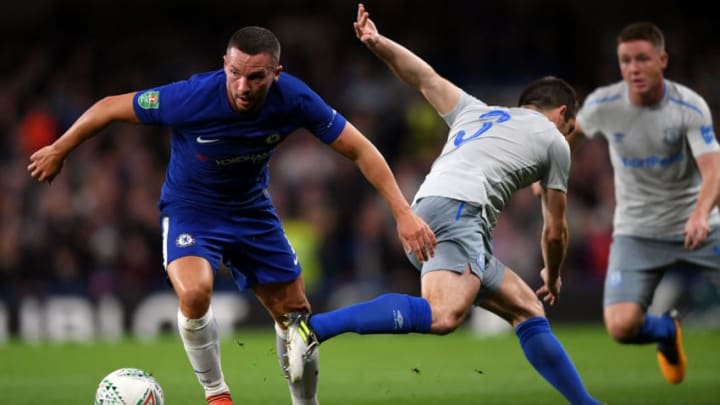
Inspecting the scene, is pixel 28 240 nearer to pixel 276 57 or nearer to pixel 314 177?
pixel 314 177

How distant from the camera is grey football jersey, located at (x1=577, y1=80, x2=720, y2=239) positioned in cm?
822

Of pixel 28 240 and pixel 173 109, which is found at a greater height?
pixel 173 109

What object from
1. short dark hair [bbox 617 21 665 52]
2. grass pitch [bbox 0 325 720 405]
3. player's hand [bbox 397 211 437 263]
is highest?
short dark hair [bbox 617 21 665 52]

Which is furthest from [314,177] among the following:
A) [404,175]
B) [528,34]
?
[528,34]

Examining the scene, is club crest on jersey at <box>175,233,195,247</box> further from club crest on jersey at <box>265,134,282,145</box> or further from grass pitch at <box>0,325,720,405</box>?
grass pitch at <box>0,325,720,405</box>

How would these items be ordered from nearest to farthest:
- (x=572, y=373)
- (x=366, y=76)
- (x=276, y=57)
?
(x=276, y=57) < (x=572, y=373) < (x=366, y=76)

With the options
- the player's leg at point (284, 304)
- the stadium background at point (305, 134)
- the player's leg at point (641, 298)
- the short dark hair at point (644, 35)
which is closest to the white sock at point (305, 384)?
the player's leg at point (284, 304)

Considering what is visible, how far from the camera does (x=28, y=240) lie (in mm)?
14617

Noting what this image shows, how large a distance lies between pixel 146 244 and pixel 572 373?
28.2 ft

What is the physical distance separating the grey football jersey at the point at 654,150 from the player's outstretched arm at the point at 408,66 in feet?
5.95

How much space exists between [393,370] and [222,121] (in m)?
4.46

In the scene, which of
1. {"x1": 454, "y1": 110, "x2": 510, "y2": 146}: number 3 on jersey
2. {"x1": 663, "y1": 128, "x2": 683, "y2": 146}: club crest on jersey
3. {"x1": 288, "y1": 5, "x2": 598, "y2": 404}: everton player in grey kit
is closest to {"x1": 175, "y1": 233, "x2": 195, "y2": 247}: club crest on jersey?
{"x1": 288, "y1": 5, "x2": 598, "y2": 404}: everton player in grey kit

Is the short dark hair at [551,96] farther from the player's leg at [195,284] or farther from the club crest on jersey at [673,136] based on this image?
the player's leg at [195,284]

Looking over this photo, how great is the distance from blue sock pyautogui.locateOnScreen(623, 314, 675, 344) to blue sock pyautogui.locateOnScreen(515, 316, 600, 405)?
4.88ft
